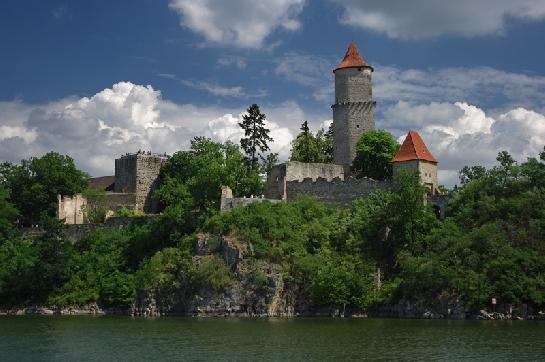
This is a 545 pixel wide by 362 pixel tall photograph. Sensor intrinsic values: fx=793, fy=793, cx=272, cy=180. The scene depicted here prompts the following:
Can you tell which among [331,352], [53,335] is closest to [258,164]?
[53,335]

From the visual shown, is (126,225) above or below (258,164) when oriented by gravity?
below

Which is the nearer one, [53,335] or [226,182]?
[53,335]

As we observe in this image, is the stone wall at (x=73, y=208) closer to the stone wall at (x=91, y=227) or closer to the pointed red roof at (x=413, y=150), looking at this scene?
the stone wall at (x=91, y=227)

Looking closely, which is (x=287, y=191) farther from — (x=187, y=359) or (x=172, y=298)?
(x=187, y=359)

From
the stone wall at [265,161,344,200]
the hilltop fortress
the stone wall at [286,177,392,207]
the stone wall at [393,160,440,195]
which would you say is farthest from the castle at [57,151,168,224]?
the stone wall at [393,160,440,195]

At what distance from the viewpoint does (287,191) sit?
60.3 m

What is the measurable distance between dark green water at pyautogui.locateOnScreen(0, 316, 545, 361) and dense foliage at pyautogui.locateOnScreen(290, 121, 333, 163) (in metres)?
26.3

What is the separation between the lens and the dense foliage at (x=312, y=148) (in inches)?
2781

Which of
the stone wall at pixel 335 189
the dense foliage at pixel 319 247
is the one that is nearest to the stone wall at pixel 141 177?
the dense foliage at pixel 319 247

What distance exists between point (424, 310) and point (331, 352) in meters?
17.4

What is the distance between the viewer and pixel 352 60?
217 ft

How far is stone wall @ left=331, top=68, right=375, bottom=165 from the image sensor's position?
2576 inches

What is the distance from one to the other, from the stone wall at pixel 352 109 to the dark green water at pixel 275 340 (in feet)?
74.1

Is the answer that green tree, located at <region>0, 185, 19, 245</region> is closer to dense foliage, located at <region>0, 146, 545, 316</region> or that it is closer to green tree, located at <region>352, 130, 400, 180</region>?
dense foliage, located at <region>0, 146, 545, 316</region>
